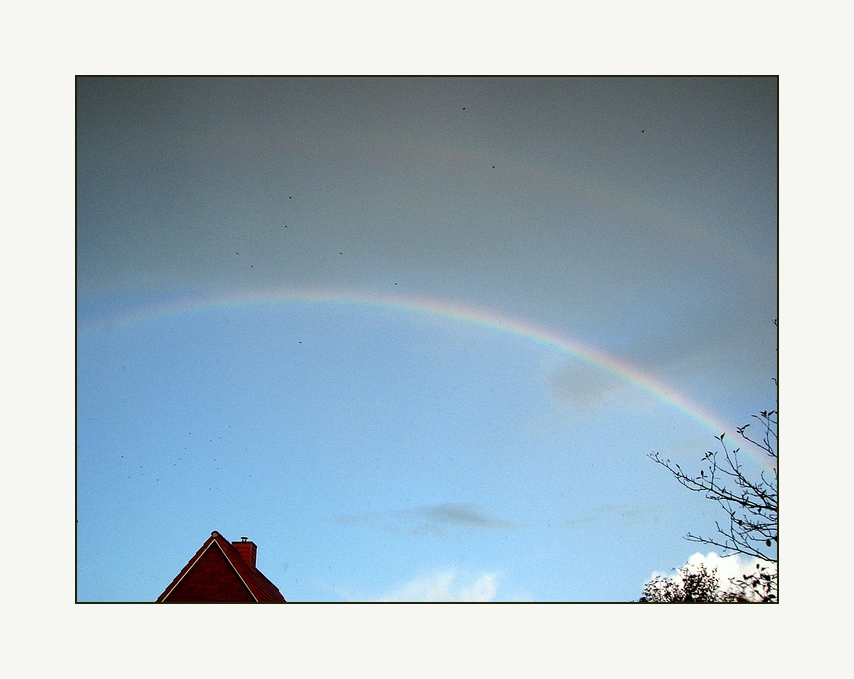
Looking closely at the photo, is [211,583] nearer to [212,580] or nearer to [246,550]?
[212,580]

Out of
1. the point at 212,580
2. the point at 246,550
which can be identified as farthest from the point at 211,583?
the point at 246,550

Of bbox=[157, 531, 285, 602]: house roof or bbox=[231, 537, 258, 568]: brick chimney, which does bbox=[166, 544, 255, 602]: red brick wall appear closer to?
bbox=[157, 531, 285, 602]: house roof

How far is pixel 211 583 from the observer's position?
37.4ft

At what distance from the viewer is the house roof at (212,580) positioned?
11.3 metres

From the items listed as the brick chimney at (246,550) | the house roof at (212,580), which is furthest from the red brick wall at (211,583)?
the brick chimney at (246,550)

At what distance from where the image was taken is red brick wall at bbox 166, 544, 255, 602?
1127 cm

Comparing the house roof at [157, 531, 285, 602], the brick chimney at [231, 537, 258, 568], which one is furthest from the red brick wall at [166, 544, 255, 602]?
the brick chimney at [231, 537, 258, 568]

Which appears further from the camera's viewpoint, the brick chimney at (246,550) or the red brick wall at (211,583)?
the brick chimney at (246,550)

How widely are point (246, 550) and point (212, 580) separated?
2845 millimetres

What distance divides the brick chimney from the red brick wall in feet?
7.84

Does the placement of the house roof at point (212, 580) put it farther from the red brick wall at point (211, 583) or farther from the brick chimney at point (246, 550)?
the brick chimney at point (246, 550)
